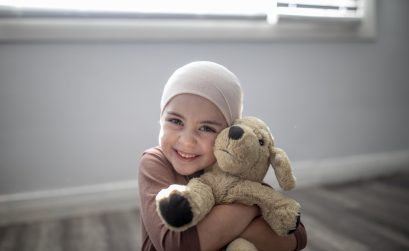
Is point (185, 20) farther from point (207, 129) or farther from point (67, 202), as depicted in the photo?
point (207, 129)

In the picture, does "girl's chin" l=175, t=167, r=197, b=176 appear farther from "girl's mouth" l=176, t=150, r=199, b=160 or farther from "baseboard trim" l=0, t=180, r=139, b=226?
"baseboard trim" l=0, t=180, r=139, b=226

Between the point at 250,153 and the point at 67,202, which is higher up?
the point at 250,153

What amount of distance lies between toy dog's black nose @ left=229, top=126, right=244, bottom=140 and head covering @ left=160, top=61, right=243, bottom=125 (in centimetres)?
6

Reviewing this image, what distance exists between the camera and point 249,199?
69 centimetres

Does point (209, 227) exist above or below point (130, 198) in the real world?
above

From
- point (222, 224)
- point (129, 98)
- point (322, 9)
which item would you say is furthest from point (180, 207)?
point (322, 9)

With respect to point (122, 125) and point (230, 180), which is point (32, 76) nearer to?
point (122, 125)

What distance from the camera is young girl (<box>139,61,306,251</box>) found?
2.16ft

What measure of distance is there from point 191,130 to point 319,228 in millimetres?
914

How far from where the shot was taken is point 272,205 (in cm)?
68

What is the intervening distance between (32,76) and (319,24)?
126cm

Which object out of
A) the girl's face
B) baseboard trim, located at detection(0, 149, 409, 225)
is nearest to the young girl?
the girl's face

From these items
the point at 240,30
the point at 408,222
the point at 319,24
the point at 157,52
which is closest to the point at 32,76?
the point at 157,52

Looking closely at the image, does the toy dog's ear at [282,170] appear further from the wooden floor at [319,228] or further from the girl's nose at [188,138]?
the wooden floor at [319,228]
